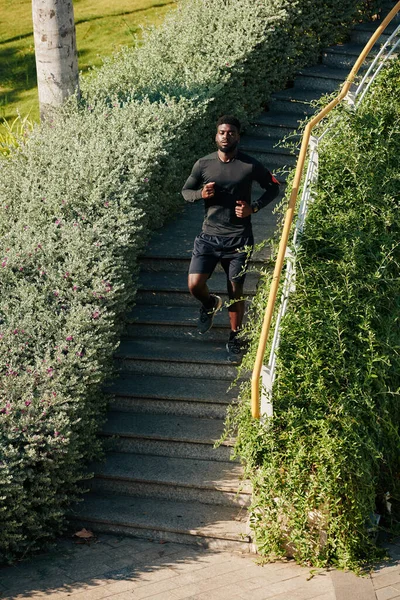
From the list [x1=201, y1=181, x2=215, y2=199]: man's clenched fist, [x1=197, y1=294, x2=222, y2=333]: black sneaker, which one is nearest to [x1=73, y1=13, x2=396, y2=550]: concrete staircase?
[x1=197, y1=294, x2=222, y2=333]: black sneaker

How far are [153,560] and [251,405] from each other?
1.35 meters

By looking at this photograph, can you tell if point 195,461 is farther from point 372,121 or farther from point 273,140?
point 273,140

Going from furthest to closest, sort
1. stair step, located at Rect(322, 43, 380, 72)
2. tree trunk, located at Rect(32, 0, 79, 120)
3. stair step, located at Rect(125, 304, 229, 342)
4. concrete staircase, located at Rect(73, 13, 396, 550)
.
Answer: stair step, located at Rect(322, 43, 380, 72) < tree trunk, located at Rect(32, 0, 79, 120) < stair step, located at Rect(125, 304, 229, 342) < concrete staircase, located at Rect(73, 13, 396, 550)

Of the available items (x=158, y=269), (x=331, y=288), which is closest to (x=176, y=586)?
(x=331, y=288)

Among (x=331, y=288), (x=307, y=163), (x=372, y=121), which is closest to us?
(x=331, y=288)

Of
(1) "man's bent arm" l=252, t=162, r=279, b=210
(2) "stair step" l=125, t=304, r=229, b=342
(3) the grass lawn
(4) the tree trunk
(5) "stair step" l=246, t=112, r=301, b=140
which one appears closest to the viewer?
(1) "man's bent arm" l=252, t=162, r=279, b=210

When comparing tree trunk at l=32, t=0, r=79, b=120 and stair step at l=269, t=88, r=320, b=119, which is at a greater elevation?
tree trunk at l=32, t=0, r=79, b=120

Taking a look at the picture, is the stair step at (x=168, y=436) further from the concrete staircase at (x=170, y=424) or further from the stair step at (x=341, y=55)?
the stair step at (x=341, y=55)

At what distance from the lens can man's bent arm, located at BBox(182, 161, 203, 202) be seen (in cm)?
806

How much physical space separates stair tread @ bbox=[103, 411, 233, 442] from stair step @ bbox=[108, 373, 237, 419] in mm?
68

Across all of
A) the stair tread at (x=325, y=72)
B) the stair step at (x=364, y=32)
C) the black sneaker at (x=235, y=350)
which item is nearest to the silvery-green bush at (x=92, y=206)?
the stair tread at (x=325, y=72)

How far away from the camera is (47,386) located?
721 centimetres

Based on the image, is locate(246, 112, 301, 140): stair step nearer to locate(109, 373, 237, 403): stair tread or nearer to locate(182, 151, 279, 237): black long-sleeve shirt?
locate(182, 151, 279, 237): black long-sleeve shirt

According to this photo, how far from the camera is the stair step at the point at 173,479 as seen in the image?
7.43 m
